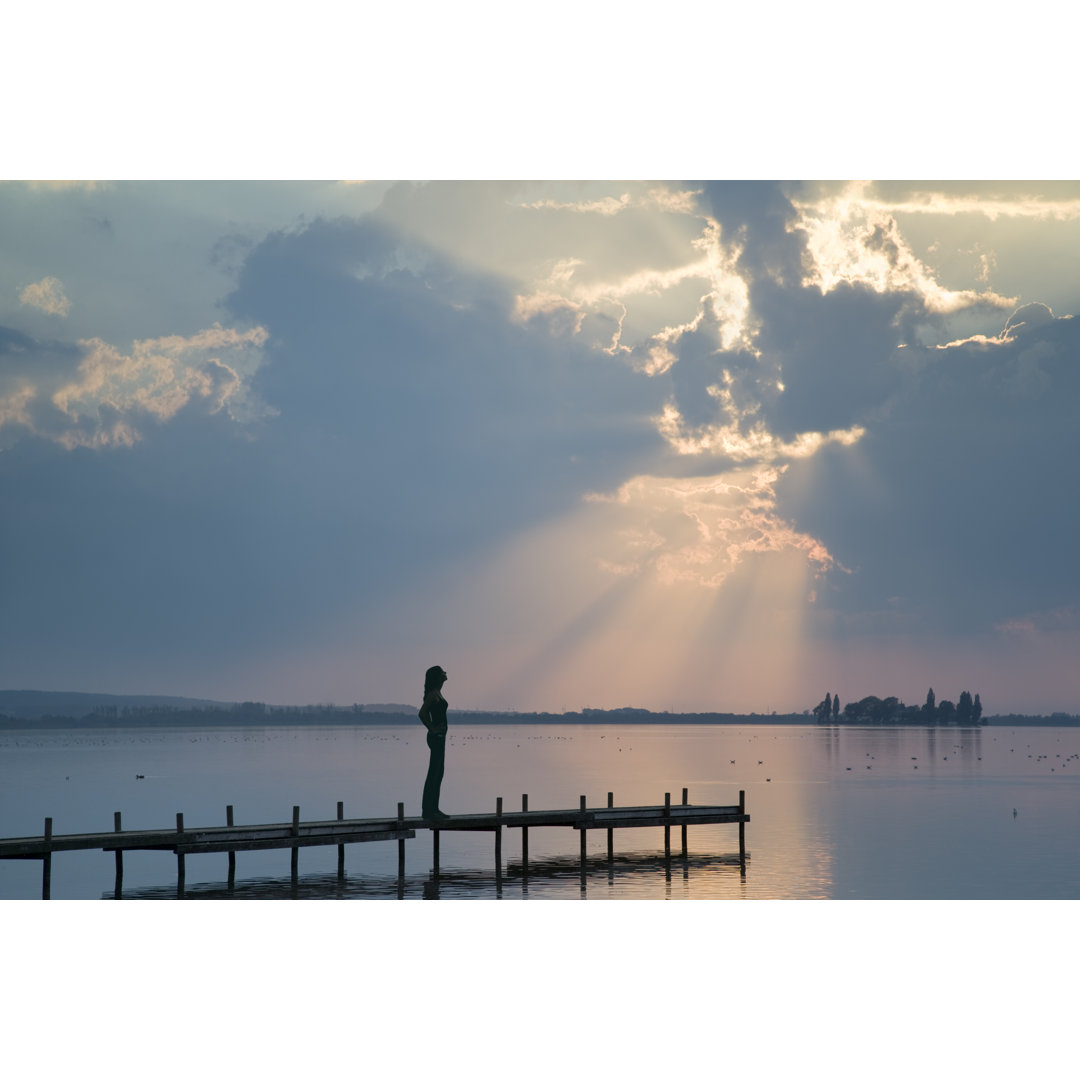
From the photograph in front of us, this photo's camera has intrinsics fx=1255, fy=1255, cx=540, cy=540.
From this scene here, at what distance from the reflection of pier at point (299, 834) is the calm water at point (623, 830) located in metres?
1.43

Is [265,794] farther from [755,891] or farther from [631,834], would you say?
[755,891]

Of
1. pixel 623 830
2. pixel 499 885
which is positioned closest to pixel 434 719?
pixel 499 885

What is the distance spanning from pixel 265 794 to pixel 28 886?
48.2 meters

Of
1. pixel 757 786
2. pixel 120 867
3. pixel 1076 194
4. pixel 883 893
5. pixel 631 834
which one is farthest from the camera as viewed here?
pixel 757 786

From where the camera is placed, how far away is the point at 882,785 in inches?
3676

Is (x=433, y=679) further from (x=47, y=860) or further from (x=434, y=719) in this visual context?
(x=47, y=860)

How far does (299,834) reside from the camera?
3169 centimetres

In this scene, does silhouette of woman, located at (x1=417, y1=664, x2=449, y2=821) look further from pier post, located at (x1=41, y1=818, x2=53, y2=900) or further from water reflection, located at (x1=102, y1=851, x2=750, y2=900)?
pier post, located at (x1=41, y1=818, x2=53, y2=900)

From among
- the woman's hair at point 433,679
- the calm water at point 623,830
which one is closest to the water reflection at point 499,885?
the calm water at point 623,830

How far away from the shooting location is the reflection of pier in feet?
94.1

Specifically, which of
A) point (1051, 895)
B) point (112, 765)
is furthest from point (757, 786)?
point (112, 765)

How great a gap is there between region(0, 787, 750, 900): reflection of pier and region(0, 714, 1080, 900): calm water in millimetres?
1429

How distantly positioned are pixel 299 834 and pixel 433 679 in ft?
17.2

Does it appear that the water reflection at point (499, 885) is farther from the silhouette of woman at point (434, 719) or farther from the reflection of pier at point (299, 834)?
the silhouette of woman at point (434, 719)
